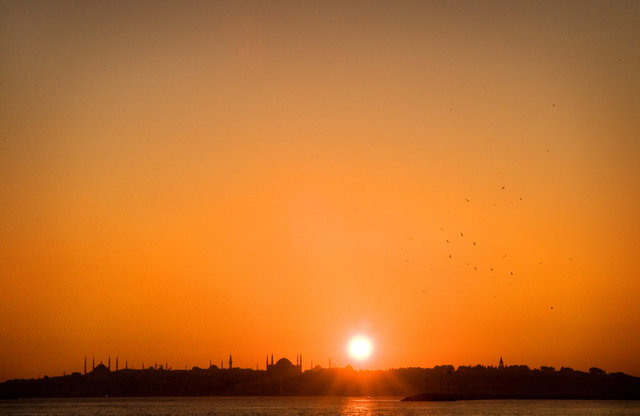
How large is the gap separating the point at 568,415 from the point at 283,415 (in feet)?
208

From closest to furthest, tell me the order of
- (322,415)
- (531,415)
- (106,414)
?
1. (322,415)
2. (531,415)
3. (106,414)

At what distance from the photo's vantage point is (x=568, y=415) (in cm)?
18238

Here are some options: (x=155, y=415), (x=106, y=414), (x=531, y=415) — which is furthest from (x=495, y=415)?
(x=106, y=414)

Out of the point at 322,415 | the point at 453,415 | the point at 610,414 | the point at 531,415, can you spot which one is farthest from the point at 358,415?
the point at 610,414

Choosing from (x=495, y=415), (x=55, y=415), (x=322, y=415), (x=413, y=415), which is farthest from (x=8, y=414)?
(x=495, y=415)

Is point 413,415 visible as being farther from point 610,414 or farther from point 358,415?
point 610,414

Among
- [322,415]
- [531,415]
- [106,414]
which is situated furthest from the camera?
[106,414]

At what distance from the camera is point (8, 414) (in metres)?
199

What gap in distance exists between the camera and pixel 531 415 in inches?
7037

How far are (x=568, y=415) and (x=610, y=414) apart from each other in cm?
933

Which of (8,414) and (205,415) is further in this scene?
(8,414)

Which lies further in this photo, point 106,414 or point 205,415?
point 106,414

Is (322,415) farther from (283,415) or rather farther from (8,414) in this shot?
Answer: (8,414)

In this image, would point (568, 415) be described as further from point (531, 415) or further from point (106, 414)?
point (106, 414)
